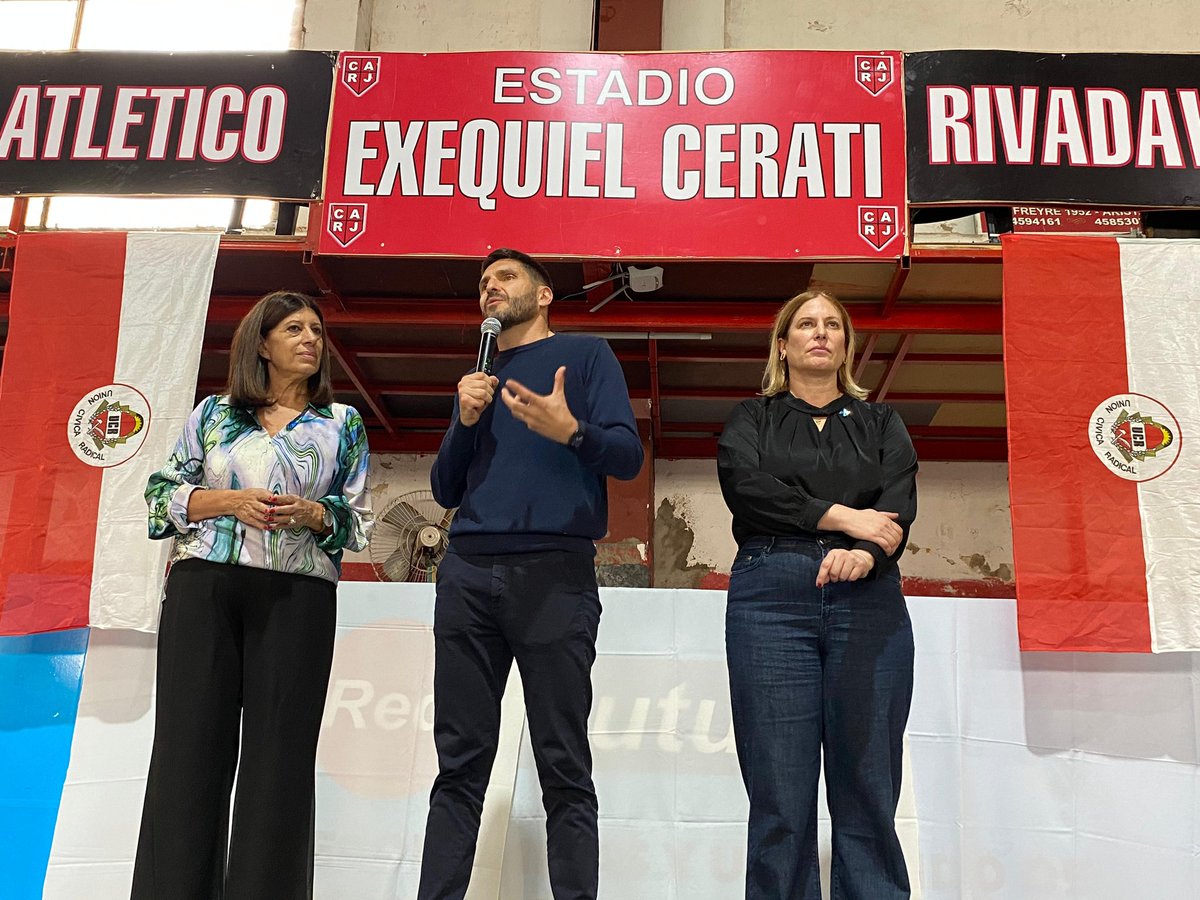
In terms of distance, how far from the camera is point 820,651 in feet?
6.49

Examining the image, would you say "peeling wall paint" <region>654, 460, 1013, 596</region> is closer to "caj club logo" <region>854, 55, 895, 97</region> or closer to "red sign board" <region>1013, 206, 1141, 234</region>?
"red sign board" <region>1013, 206, 1141, 234</region>

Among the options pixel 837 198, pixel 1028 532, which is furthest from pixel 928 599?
pixel 837 198

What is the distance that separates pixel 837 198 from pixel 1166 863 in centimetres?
246

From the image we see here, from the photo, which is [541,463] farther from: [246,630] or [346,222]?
[346,222]

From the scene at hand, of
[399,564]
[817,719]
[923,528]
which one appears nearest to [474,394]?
[817,719]

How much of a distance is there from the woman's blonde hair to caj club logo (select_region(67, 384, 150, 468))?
7.58 feet

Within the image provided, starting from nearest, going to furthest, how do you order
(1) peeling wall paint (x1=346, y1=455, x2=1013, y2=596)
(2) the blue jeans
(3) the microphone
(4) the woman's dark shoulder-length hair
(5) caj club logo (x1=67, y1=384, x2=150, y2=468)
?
(2) the blue jeans
(3) the microphone
(4) the woman's dark shoulder-length hair
(5) caj club logo (x1=67, y1=384, x2=150, y2=468)
(1) peeling wall paint (x1=346, y1=455, x2=1013, y2=596)

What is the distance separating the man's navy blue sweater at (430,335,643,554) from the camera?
81.7 inches

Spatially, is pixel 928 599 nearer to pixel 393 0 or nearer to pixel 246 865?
pixel 246 865

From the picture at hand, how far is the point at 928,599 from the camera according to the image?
2.87m

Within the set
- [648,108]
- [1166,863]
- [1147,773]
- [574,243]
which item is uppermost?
[648,108]

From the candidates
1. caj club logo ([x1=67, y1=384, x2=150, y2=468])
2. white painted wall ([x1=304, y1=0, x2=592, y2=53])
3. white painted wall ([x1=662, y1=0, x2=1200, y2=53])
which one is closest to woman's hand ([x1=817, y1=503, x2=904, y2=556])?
caj club logo ([x1=67, y1=384, x2=150, y2=468])

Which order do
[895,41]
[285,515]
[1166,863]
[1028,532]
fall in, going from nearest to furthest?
[285,515] → [1166,863] → [1028,532] → [895,41]

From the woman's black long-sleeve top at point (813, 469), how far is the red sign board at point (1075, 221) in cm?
388
